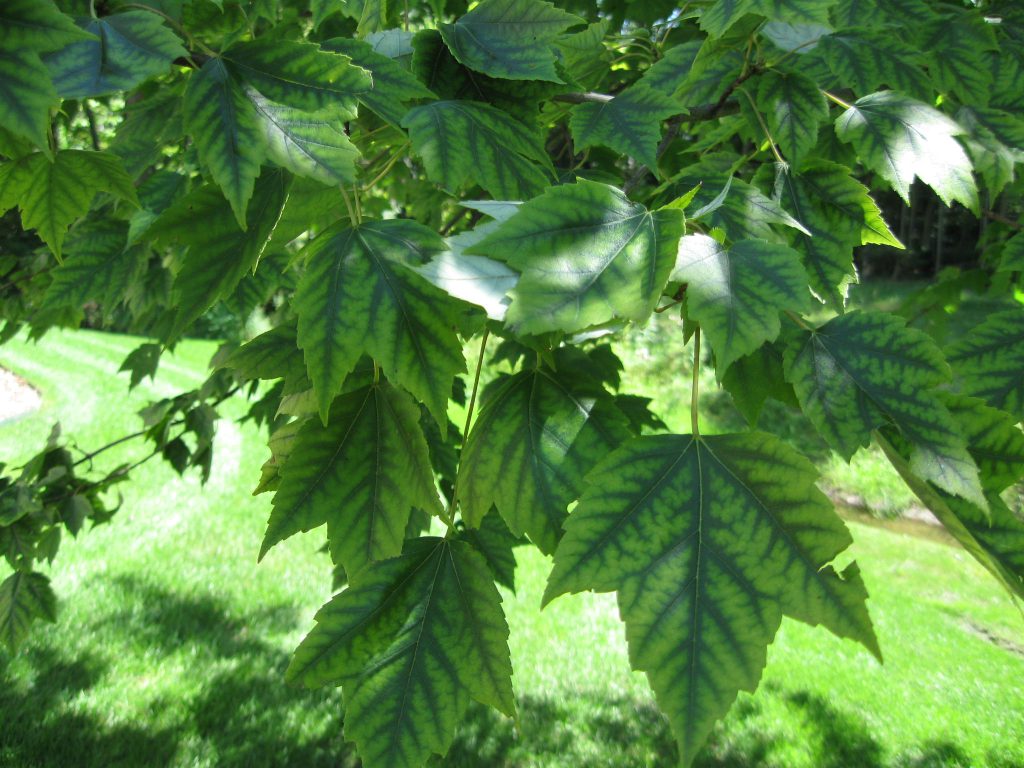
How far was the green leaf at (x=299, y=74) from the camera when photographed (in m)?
1.04

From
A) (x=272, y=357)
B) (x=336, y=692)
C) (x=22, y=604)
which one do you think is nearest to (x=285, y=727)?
(x=336, y=692)

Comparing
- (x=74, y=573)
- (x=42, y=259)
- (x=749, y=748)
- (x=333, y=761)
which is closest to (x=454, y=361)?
(x=42, y=259)

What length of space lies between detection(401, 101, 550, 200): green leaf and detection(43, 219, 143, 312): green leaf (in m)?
1.29

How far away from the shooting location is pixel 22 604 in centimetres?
259

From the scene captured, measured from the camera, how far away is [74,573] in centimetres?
534

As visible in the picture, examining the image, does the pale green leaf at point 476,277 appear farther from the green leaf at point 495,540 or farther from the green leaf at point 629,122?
the green leaf at point 495,540

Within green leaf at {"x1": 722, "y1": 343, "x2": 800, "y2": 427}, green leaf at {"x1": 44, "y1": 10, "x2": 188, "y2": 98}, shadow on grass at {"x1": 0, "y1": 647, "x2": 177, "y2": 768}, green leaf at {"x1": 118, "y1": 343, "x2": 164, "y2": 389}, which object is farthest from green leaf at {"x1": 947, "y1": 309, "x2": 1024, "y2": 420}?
shadow on grass at {"x1": 0, "y1": 647, "x2": 177, "y2": 768}

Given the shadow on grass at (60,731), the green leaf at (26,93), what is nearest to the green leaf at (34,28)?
the green leaf at (26,93)

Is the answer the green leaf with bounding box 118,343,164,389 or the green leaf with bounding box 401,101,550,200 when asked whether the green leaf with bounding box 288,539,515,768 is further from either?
the green leaf with bounding box 118,343,164,389

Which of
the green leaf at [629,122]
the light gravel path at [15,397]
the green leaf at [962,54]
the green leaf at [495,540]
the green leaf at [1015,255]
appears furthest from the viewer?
the light gravel path at [15,397]

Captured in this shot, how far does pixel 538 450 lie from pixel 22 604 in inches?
89.0

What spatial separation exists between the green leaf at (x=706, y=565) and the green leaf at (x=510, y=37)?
583mm

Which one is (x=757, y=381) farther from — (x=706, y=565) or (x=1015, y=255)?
(x=1015, y=255)

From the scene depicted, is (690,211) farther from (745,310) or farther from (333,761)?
(333,761)
